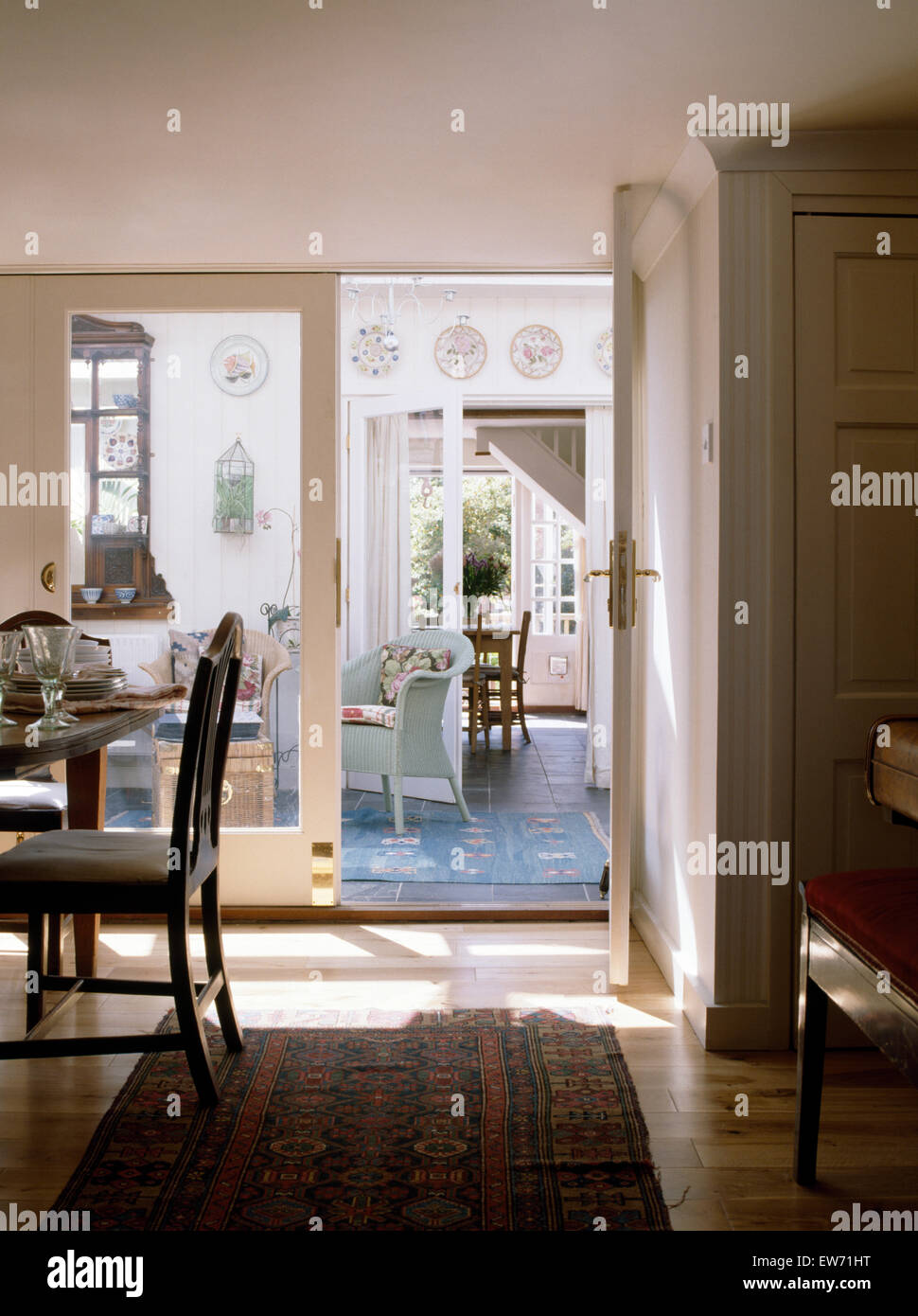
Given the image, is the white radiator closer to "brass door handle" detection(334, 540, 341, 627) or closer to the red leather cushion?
"brass door handle" detection(334, 540, 341, 627)

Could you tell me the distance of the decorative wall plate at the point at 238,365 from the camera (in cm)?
415

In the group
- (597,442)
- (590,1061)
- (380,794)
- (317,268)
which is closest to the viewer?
(590,1061)

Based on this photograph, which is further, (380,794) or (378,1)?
(380,794)

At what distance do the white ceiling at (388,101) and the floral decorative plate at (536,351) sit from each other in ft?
9.40

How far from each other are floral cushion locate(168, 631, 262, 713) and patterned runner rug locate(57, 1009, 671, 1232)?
5.94ft

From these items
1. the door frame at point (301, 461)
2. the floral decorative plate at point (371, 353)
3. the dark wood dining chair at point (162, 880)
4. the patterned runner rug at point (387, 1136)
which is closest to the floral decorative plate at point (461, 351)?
the floral decorative plate at point (371, 353)

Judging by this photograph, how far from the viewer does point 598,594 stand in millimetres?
6312

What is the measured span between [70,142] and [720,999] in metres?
2.60

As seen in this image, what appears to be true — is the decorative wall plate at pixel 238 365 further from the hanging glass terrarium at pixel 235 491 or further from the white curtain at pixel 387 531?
the white curtain at pixel 387 531

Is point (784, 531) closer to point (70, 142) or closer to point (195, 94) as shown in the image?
point (195, 94)

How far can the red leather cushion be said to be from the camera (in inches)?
59.1

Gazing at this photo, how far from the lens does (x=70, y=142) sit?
8.50ft

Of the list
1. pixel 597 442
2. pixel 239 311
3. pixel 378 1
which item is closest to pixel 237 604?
pixel 239 311

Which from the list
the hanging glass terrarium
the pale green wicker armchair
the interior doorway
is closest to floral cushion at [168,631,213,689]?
the hanging glass terrarium
